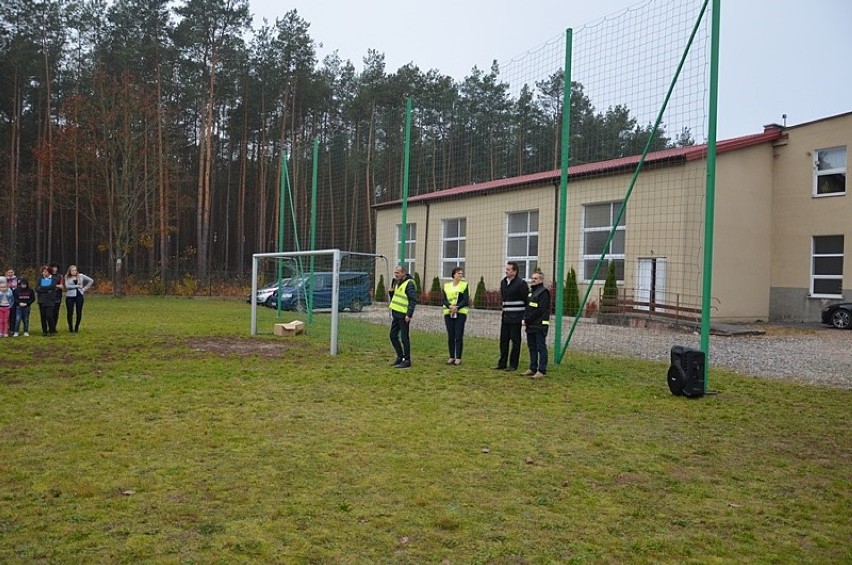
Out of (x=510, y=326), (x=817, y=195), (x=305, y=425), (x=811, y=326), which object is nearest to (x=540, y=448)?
(x=305, y=425)

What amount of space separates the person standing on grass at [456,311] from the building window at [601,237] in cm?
568

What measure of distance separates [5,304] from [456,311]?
9348mm

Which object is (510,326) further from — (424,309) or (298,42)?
(298,42)

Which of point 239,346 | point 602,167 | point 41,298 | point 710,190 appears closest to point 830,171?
point 602,167

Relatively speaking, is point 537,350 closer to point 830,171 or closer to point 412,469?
point 412,469

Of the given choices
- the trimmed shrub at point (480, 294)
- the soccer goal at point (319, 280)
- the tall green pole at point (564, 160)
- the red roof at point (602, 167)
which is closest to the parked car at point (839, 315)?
the trimmed shrub at point (480, 294)

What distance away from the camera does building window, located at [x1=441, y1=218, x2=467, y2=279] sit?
2720 cm

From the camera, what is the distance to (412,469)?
17.1ft

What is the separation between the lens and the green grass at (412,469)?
381 cm

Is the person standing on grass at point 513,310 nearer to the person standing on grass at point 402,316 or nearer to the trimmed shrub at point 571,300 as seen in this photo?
the person standing on grass at point 402,316

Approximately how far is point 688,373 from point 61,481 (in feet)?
21.7

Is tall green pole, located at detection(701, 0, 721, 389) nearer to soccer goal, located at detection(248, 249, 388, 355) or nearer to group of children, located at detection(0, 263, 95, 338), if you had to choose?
soccer goal, located at detection(248, 249, 388, 355)

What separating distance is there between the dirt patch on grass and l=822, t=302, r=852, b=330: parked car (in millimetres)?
15597

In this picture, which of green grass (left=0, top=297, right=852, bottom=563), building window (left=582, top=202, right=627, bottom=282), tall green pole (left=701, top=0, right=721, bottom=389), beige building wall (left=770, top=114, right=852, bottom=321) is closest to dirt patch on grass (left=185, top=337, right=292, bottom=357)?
green grass (left=0, top=297, right=852, bottom=563)
